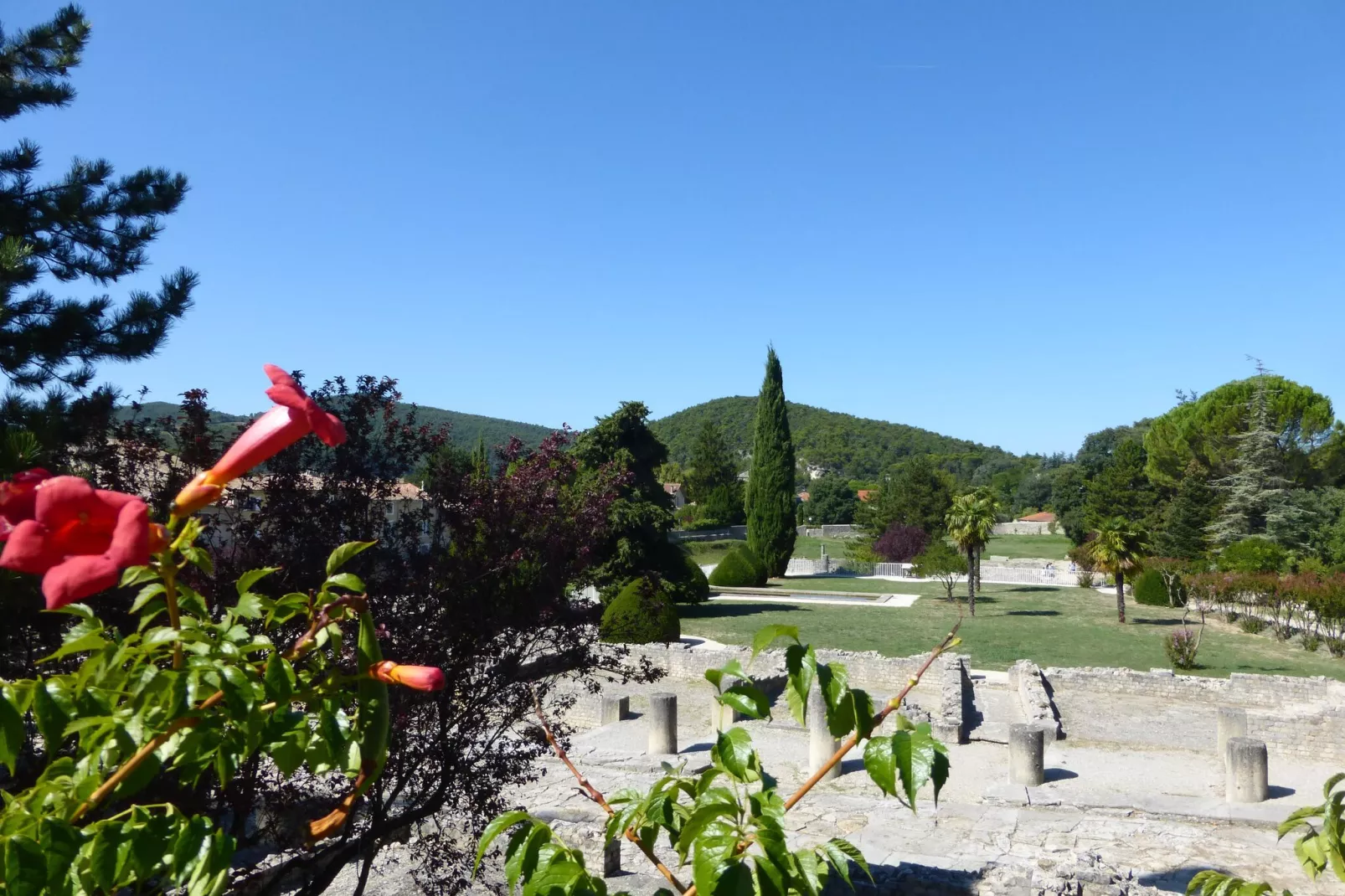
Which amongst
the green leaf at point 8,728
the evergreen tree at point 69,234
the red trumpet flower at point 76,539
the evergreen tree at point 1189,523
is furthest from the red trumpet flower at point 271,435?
the evergreen tree at point 1189,523

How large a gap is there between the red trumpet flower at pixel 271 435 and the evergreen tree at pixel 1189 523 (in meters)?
40.7

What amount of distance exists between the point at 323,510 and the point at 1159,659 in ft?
64.8

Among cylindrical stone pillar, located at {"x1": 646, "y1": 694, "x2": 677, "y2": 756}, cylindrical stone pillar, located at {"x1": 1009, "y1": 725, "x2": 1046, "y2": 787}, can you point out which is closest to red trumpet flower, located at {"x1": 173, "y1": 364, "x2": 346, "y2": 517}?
cylindrical stone pillar, located at {"x1": 1009, "y1": 725, "x2": 1046, "y2": 787}

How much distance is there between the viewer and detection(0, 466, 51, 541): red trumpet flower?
Answer: 1118mm

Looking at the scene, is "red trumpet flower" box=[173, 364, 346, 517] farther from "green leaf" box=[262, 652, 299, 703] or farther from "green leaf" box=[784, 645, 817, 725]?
"green leaf" box=[784, 645, 817, 725]

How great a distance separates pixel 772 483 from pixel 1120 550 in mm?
15216

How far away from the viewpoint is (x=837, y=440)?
111062 millimetres

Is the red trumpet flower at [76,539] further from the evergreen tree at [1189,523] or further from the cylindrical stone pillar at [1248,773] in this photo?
the evergreen tree at [1189,523]

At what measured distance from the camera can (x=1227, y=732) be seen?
11.7 metres

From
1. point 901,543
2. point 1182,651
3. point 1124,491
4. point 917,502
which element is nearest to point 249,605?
point 1182,651

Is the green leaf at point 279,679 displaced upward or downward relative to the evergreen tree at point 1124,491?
downward

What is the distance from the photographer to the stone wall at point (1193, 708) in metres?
12.0

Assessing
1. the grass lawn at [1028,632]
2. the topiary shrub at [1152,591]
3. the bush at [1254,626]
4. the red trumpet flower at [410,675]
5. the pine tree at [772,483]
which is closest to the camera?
the red trumpet flower at [410,675]

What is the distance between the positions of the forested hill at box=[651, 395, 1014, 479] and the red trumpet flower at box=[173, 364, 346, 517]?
98328 millimetres
